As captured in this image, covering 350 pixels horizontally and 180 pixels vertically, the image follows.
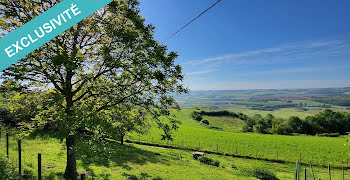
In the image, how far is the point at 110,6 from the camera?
10.1m

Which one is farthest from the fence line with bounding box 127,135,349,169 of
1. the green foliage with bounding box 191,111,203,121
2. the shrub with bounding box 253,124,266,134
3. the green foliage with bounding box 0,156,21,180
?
the green foliage with bounding box 191,111,203,121

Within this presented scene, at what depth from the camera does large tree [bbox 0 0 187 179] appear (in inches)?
360

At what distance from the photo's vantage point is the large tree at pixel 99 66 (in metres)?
9.14

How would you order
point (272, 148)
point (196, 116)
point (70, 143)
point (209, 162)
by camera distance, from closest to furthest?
point (70, 143), point (209, 162), point (272, 148), point (196, 116)

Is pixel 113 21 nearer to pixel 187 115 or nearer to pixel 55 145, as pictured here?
pixel 55 145

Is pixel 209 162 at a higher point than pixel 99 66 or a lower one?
lower

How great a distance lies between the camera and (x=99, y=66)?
11352 millimetres

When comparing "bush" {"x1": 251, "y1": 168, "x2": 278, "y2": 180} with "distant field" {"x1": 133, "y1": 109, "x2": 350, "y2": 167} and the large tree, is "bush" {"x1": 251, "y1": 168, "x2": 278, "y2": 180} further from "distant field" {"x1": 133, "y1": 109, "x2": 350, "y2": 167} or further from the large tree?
the large tree

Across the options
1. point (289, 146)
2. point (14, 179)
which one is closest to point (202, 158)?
point (14, 179)

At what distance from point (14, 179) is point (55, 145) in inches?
561

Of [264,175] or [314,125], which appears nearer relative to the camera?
[264,175]

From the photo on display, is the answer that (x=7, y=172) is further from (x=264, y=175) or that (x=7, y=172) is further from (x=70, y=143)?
(x=264, y=175)

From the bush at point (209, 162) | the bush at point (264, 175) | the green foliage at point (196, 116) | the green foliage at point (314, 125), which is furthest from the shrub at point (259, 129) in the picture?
the bush at point (264, 175)

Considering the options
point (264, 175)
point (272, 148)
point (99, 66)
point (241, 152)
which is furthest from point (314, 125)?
point (99, 66)
